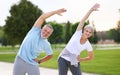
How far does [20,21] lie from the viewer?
4862cm

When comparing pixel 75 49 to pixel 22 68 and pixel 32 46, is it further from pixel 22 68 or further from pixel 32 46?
pixel 22 68

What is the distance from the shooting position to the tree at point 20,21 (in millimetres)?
48250

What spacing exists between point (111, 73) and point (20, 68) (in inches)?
339

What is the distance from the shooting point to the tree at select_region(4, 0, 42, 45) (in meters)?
48.2

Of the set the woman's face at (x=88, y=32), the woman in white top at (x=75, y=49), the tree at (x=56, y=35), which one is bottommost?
the tree at (x=56, y=35)

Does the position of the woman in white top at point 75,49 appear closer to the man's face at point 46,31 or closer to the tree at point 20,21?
the man's face at point 46,31

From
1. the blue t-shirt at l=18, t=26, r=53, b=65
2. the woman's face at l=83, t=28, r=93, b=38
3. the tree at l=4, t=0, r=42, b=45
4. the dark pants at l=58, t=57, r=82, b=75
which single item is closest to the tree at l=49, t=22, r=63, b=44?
the tree at l=4, t=0, r=42, b=45

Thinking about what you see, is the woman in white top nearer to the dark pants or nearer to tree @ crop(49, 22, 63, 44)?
the dark pants

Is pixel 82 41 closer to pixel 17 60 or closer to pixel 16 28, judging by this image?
pixel 17 60

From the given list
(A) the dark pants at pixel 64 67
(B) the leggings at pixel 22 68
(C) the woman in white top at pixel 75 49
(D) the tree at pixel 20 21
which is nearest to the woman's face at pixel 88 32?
(C) the woman in white top at pixel 75 49

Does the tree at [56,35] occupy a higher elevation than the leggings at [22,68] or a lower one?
lower

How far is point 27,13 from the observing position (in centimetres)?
4969

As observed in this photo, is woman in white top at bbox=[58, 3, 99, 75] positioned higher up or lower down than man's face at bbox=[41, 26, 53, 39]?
lower down

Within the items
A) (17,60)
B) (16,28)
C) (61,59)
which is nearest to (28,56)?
(17,60)
